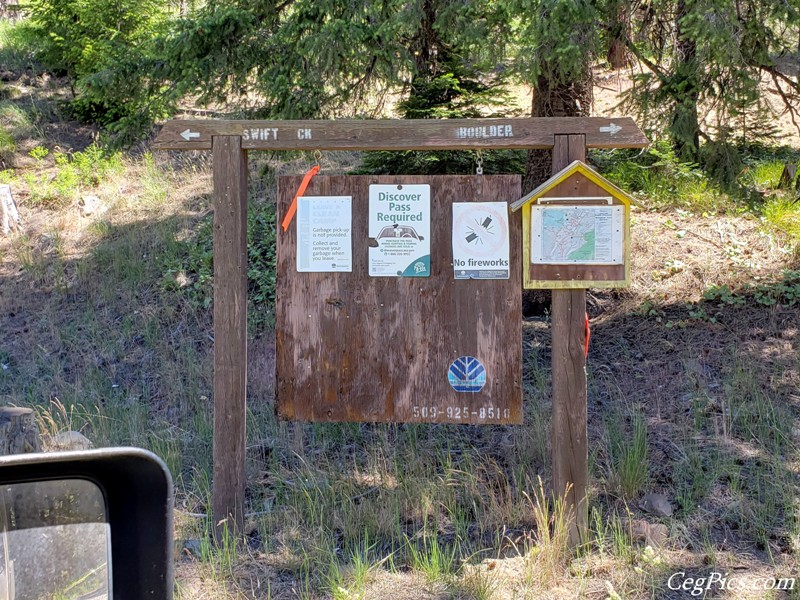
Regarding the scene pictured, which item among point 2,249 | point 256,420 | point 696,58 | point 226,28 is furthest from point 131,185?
point 696,58

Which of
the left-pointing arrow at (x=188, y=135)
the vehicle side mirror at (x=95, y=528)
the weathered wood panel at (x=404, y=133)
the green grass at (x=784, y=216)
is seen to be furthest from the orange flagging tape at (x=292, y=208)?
the green grass at (x=784, y=216)

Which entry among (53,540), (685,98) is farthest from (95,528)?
(685,98)

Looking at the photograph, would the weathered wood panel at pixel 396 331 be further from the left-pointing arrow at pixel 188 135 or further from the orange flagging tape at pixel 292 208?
the left-pointing arrow at pixel 188 135

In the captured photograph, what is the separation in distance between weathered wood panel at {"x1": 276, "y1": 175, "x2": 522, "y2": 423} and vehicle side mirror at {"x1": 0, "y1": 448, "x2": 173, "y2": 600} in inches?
122

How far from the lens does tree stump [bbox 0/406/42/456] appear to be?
489cm

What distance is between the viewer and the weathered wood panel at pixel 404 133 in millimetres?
4469

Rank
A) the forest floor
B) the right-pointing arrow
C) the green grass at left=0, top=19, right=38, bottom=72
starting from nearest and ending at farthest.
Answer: the forest floor
the right-pointing arrow
the green grass at left=0, top=19, right=38, bottom=72

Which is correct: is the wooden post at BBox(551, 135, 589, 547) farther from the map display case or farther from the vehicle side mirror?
the vehicle side mirror

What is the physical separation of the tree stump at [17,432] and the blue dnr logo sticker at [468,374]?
269 centimetres

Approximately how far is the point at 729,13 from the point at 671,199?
4068mm

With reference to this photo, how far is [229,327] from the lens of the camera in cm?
469

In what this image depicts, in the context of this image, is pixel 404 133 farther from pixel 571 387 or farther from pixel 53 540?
pixel 53 540

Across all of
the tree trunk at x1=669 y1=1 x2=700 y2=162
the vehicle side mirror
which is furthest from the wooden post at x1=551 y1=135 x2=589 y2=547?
the vehicle side mirror

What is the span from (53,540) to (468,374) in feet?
10.6
